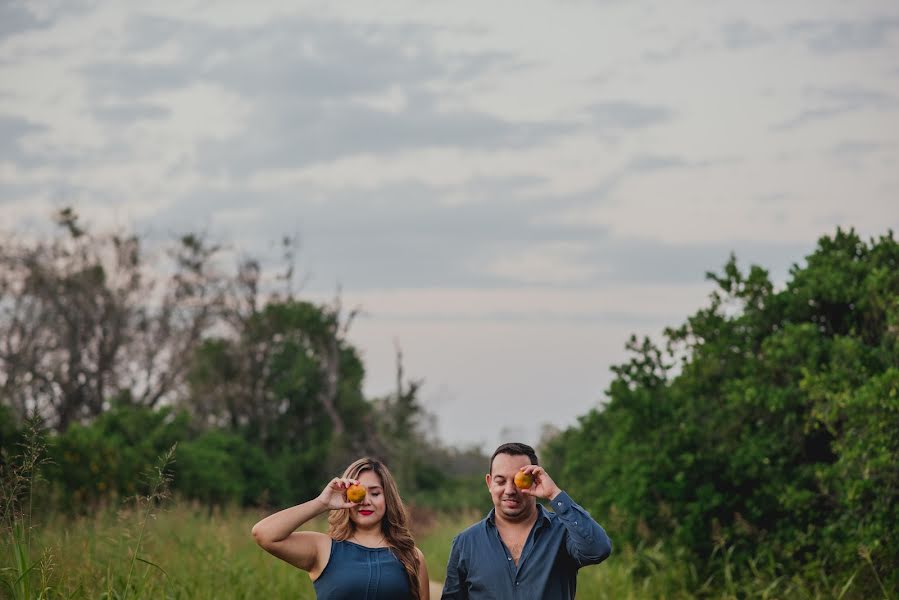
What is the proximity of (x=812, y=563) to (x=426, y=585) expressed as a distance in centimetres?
831

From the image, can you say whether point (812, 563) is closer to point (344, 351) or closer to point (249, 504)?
point (249, 504)

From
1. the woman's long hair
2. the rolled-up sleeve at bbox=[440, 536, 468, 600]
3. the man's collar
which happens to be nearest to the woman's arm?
the woman's long hair

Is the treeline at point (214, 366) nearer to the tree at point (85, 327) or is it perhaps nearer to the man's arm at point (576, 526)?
the tree at point (85, 327)

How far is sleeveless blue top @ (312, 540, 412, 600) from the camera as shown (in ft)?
17.7

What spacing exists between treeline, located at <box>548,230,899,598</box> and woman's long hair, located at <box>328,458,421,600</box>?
23.3 feet

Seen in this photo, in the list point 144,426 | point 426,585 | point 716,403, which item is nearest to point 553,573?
point 426,585

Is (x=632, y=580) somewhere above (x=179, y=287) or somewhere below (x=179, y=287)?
below

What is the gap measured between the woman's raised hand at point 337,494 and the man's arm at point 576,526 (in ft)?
2.96

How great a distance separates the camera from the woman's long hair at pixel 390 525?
5.55 metres

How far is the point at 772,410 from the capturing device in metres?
13.4

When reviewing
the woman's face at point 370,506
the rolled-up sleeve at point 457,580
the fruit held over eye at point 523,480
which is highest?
the fruit held over eye at point 523,480

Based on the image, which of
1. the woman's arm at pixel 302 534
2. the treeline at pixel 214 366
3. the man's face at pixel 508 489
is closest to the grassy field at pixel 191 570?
the woman's arm at pixel 302 534

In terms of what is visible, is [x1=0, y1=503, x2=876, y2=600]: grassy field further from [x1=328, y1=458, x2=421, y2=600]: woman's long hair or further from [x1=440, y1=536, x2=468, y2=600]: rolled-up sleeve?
[x1=440, y1=536, x2=468, y2=600]: rolled-up sleeve

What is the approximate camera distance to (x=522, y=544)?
5340mm
